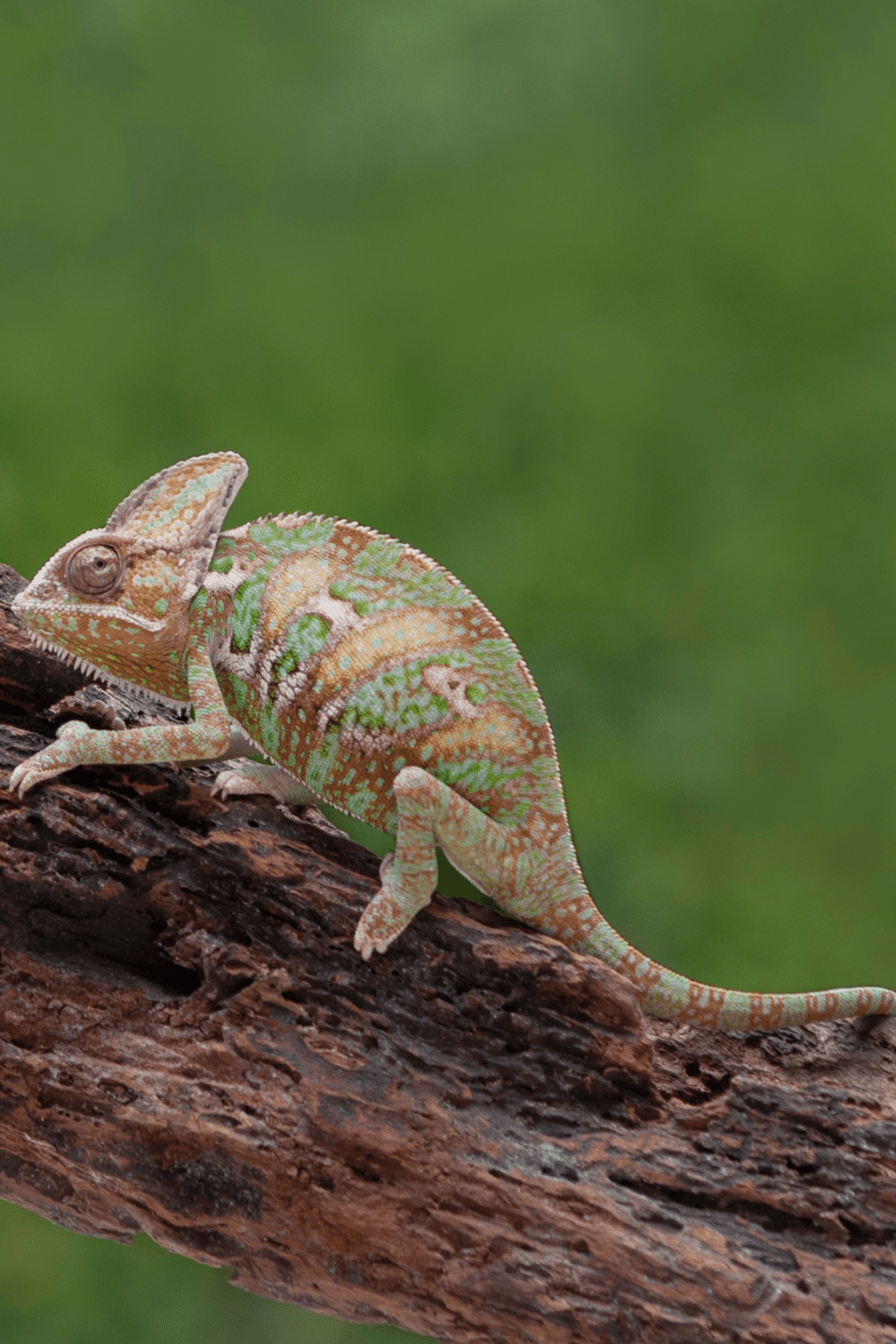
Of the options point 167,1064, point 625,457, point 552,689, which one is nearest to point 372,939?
point 167,1064

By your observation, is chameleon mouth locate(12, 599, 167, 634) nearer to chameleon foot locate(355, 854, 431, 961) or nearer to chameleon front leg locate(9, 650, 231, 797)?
chameleon front leg locate(9, 650, 231, 797)

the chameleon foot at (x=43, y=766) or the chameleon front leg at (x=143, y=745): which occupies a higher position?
the chameleon front leg at (x=143, y=745)

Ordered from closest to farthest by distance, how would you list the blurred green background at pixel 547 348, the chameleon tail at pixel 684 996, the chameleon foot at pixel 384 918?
the chameleon foot at pixel 384 918 < the chameleon tail at pixel 684 996 < the blurred green background at pixel 547 348

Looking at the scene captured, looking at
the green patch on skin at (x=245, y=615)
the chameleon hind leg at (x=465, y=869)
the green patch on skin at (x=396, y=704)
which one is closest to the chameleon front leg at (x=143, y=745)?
the green patch on skin at (x=245, y=615)

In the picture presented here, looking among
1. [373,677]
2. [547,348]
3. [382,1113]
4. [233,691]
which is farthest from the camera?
[547,348]

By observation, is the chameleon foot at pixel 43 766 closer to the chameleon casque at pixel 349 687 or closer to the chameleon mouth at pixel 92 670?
the chameleon casque at pixel 349 687

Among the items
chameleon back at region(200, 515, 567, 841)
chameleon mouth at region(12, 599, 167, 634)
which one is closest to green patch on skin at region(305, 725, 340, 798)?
chameleon back at region(200, 515, 567, 841)

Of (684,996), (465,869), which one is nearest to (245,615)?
(465,869)

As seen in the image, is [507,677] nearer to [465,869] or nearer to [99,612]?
[465,869]
